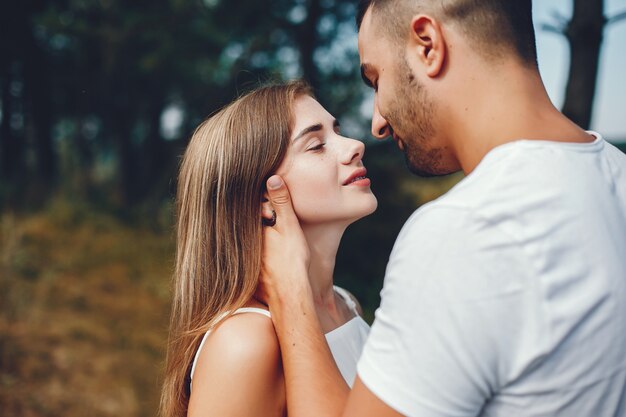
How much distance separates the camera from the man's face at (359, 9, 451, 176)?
5.38ft

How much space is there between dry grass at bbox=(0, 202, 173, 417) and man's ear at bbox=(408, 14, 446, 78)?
4.29 m

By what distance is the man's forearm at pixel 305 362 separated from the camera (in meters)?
1.47

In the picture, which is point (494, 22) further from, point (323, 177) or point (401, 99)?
point (323, 177)

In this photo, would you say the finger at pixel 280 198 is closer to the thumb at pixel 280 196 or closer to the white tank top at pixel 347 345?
the thumb at pixel 280 196

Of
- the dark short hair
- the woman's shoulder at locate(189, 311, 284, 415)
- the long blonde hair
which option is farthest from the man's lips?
the dark short hair

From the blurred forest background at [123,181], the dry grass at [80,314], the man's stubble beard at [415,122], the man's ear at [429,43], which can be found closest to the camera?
the man's ear at [429,43]

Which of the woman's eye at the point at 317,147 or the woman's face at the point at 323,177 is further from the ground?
the woman's eye at the point at 317,147

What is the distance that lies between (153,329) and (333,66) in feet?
13.3

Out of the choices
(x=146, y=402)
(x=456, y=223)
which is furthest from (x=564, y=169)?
(x=146, y=402)

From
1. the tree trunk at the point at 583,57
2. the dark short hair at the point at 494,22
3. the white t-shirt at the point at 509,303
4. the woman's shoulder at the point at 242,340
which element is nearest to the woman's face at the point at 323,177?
the woman's shoulder at the point at 242,340

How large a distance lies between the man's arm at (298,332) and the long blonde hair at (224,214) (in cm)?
8

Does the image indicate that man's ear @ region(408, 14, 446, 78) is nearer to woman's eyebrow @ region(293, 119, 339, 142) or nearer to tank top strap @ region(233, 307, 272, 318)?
woman's eyebrow @ region(293, 119, 339, 142)

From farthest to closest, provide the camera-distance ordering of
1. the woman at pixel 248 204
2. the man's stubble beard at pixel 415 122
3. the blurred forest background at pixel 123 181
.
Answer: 1. the blurred forest background at pixel 123 181
2. the woman at pixel 248 204
3. the man's stubble beard at pixel 415 122

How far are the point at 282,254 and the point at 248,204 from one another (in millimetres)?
253
